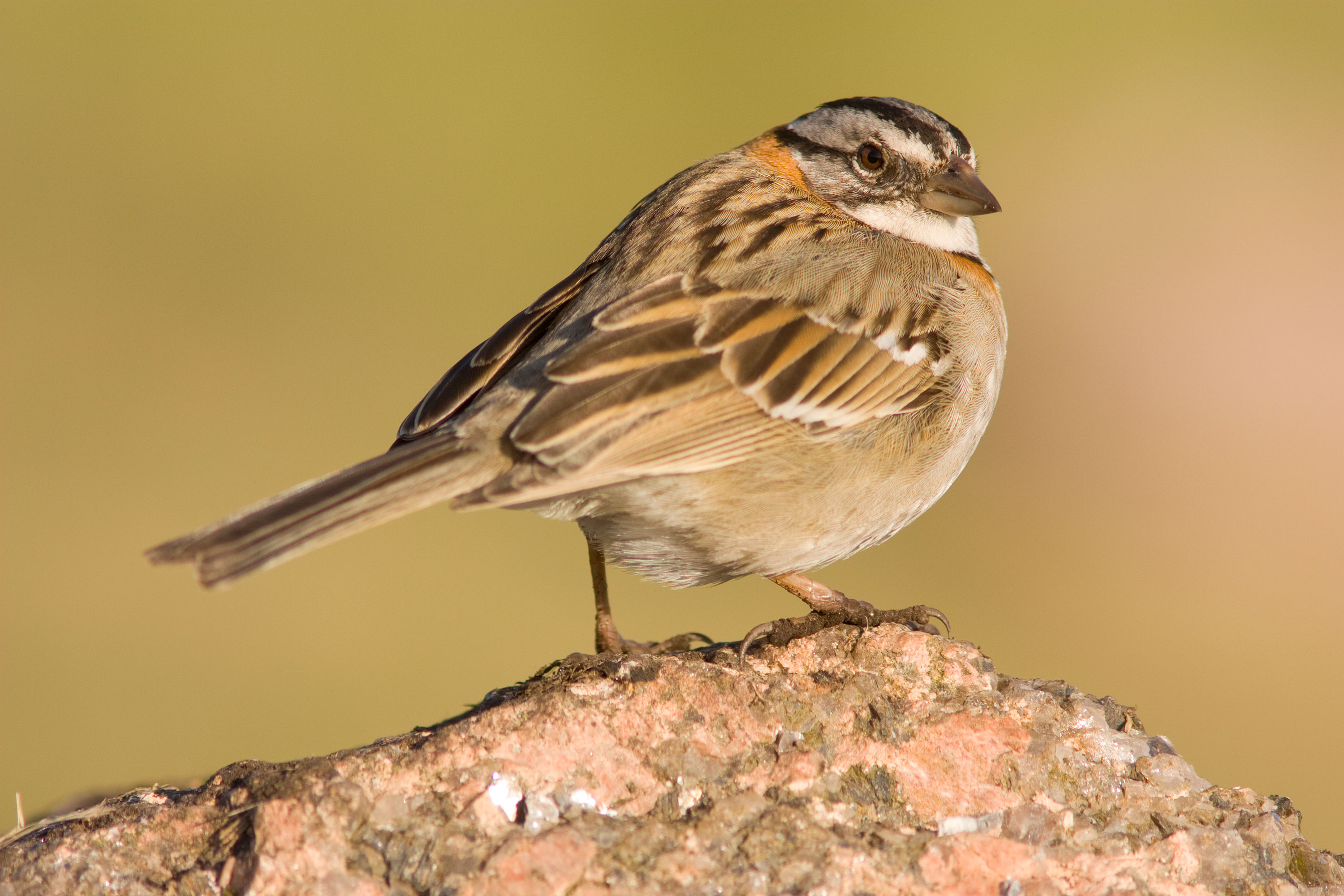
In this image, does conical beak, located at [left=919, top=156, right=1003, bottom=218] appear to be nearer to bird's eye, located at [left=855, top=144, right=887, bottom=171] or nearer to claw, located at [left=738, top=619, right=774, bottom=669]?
bird's eye, located at [left=855, top=144, right=887, bottom=171]

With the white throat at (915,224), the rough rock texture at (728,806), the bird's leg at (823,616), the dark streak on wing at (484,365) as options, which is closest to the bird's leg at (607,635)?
the bird's leg at (823,616)

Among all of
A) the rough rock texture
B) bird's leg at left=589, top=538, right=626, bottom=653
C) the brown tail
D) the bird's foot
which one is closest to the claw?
the bird's foot

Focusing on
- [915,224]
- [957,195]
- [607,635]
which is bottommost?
[607,635]

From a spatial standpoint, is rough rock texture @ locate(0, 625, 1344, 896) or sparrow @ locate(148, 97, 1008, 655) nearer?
rough rock texture @ locate(0, 625, 1344, 896)

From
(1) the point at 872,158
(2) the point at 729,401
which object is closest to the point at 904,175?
(1) the point at 872,158

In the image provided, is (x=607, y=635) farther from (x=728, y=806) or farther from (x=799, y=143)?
(x=799, y=143)
